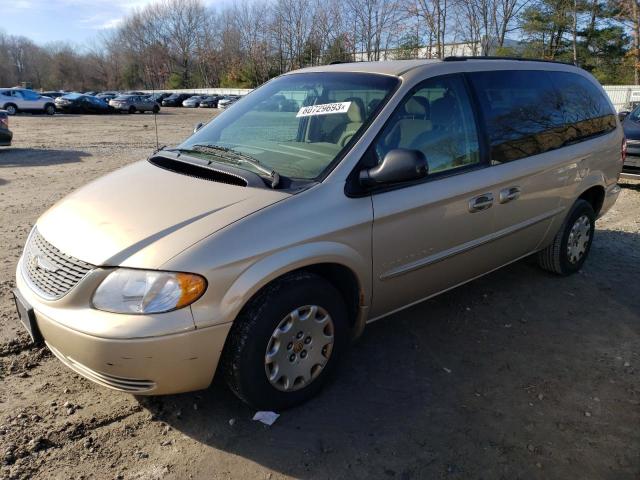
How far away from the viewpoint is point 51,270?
102 inches

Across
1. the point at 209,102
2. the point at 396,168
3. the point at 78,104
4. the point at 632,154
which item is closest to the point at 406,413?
the point at 396,168

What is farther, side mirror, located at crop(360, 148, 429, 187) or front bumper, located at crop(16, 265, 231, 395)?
side mirror, located at crop(360, 148, 429, 187)

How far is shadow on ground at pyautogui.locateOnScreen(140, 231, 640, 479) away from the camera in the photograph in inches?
101

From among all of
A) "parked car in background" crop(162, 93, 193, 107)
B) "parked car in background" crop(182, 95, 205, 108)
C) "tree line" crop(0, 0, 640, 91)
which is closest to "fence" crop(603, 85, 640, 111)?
"tree line" crop(0, 0, 640, 91)

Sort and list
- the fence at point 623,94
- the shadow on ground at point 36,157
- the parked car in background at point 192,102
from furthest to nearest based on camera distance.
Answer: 1. the parked car in background at point 192,102
2. the fence at point 623,94
3. the shadow on ground at point 36,157

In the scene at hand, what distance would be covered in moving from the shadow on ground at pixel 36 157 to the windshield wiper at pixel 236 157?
9608 mm

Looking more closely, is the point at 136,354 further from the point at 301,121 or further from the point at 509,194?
the point at 509,194

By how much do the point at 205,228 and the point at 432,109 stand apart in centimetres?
175

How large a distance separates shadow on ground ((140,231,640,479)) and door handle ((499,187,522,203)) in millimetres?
979

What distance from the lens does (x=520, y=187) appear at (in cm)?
382

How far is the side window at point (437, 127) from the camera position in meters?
3.13

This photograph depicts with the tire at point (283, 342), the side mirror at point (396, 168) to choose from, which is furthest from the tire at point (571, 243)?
the tire at point (283, 342)

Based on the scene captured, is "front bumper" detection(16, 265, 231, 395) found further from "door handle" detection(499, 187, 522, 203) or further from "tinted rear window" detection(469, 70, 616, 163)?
"tinted rear window" detection(469, 70, 616, 163)

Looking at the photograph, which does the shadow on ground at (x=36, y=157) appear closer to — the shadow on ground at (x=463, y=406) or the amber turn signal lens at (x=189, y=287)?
the shadow on ground at (x=463, y=406)
